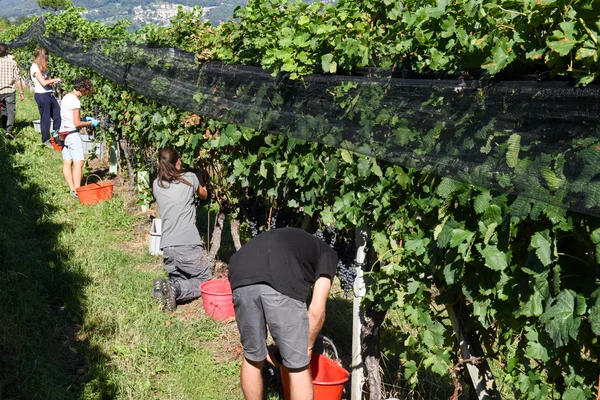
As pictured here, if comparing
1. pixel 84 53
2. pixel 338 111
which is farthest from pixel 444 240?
pixel 84 53

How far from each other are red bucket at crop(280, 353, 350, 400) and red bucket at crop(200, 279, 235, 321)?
138 cm

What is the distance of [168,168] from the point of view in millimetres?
5543

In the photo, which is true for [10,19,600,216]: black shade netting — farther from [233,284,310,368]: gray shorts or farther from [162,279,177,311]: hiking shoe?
[162,279,177,311]: hiking shoe

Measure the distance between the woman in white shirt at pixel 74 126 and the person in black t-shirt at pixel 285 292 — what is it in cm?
540

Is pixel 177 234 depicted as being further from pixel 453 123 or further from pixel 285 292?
pixel 453 123

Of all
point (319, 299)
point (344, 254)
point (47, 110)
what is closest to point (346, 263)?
point (344, 254)

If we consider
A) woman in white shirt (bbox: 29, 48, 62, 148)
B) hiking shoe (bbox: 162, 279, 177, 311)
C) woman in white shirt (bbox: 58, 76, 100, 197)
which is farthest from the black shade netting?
woman in white shirt (bbox: 29, 48, 62, 148)

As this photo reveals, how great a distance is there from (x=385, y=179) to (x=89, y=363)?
2.54 m

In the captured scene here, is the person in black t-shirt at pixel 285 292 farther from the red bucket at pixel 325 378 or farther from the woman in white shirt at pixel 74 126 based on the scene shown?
the woman in white shirt at pixel 74 126

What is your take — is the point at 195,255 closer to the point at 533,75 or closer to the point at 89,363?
the point at 89,363

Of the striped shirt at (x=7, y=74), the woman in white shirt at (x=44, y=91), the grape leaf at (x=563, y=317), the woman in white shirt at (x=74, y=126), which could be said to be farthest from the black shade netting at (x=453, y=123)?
the striped shirt at (x=7, y=74)

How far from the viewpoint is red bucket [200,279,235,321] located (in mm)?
5340

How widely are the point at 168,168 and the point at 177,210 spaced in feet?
1.15

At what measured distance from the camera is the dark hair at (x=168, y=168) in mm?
5522
